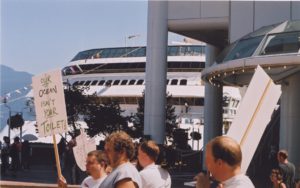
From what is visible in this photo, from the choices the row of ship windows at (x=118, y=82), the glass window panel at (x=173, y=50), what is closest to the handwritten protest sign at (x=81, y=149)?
the row of ship windows at (x=118, y=82)

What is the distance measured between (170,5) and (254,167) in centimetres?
832

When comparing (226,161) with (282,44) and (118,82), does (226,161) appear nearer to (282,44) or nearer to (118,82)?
(282,44)

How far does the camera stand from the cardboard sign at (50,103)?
6.73m

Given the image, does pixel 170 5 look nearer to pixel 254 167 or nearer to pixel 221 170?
pixel 254 167

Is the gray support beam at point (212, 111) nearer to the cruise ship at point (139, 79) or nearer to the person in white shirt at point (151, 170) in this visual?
the cruise ship at point (139, 79)

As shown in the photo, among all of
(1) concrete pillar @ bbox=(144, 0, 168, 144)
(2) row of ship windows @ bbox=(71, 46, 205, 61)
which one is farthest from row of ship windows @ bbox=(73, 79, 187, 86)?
(1) concrete pillar @ bbox=(144, 0, 168, 144)

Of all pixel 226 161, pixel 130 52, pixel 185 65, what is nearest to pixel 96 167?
pixel 226 161

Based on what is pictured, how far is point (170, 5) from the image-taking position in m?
29.4

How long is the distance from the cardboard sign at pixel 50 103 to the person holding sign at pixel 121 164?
222 centimetres

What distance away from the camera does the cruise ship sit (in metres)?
57.3

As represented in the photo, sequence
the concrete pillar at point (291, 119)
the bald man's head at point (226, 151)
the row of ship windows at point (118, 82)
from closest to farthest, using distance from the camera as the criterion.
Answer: the bald man's head at point (226, 151) < the concrete pillar at point (291, 119) < the row of ship windows at point (118, 82)

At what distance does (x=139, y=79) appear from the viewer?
197ft

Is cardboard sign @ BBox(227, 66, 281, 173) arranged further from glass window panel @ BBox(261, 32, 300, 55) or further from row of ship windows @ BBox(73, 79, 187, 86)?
row of ship windows @ BBox(73, 79, 187, 86)

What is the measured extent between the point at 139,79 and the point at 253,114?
55.7 metres
